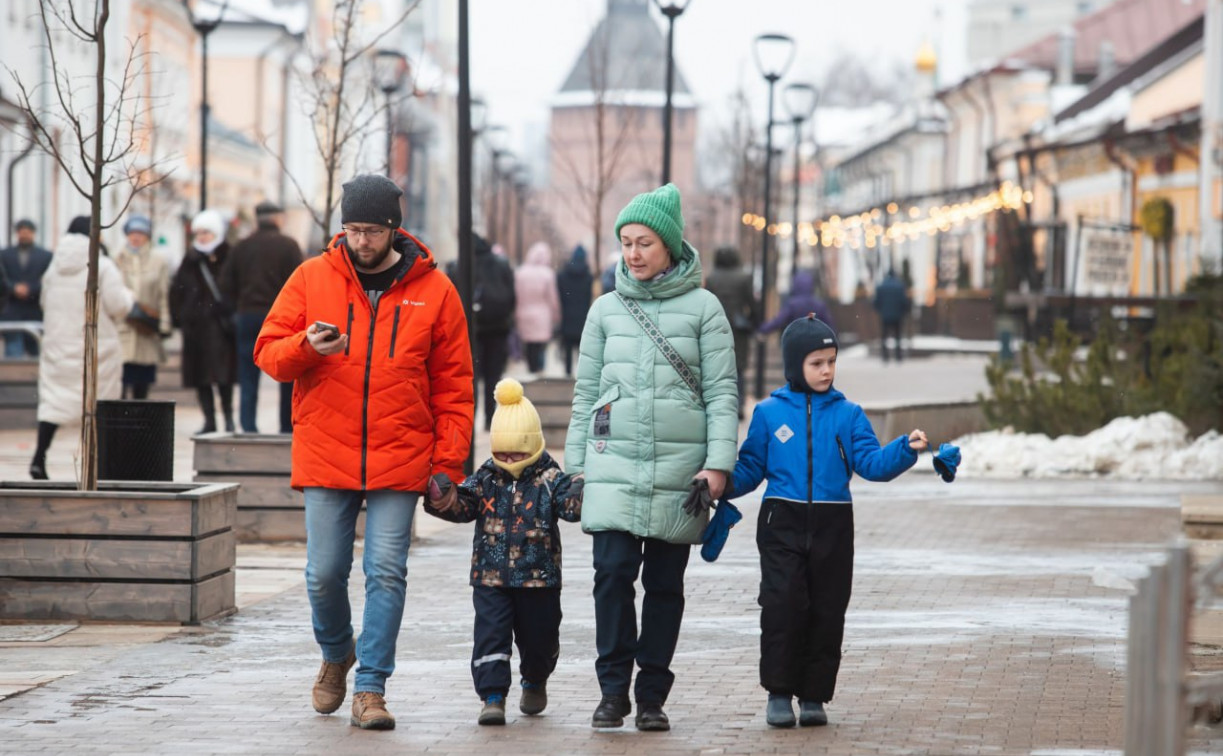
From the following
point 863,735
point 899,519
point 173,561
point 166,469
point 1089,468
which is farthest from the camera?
point 1089,468

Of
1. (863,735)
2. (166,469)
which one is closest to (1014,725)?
(863,735)

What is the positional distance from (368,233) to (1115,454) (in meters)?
10.9

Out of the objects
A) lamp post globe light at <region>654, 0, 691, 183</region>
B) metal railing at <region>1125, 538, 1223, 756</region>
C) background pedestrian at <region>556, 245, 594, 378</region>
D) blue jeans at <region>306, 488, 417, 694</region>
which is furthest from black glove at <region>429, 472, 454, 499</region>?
background pedestrian at <region>556, 245, 594, 378</region>

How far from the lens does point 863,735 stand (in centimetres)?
669

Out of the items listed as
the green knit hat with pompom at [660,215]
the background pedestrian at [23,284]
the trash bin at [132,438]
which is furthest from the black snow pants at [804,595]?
the background pedestrian at [23,284]

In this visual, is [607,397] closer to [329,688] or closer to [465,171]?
[329,688]

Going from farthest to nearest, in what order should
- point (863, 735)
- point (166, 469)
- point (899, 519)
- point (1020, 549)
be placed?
1. point (899, 519)
2. point (1020, 549)
3. point (166, 469)
4. point (863, 735)

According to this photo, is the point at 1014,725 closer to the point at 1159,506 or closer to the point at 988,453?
the point at 1159,506

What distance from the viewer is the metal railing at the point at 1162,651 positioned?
14.2 ft

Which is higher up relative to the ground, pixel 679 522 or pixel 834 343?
pixel 834 343

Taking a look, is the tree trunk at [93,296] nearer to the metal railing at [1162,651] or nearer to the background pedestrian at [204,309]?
the metal railing at [1162,651]

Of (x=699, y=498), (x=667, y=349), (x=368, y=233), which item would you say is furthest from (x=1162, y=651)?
(x=368, y=233)

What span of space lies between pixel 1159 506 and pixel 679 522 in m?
8.18

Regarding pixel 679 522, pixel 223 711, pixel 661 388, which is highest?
pixel 661 388
